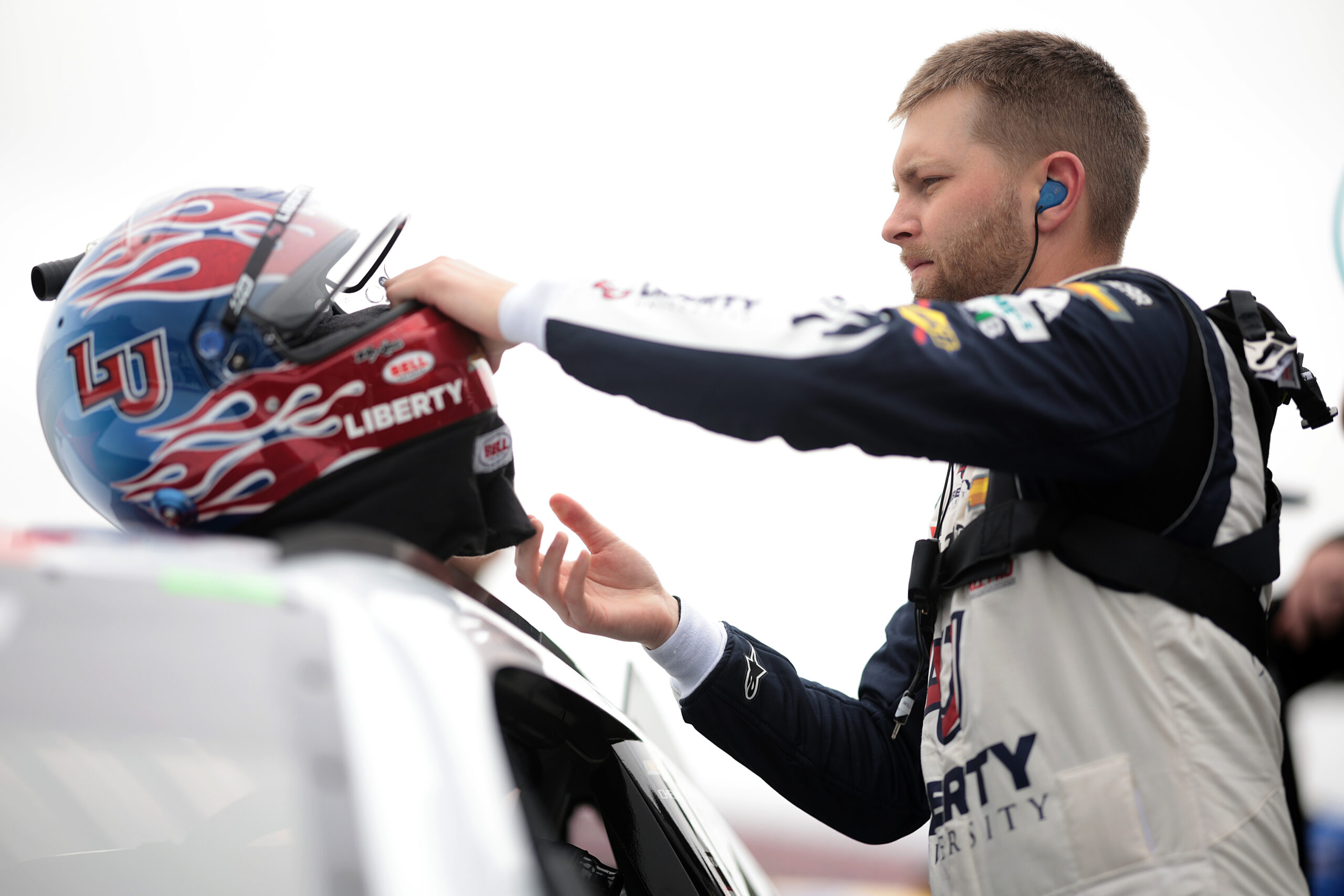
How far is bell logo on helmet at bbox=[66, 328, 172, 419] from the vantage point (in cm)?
72

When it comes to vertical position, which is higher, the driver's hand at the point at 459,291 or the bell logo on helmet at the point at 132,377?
the driver's hand at the point at 459,291

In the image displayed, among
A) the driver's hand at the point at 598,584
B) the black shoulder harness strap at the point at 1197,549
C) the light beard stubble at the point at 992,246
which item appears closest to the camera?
the black shoulder harness strap at the point at 1197,549

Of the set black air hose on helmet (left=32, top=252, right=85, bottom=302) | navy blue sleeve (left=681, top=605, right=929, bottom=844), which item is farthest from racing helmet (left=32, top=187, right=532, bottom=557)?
navy blue sleeve (left=681, top=605, right=929, bottom=844)

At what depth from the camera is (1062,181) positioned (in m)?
1.10

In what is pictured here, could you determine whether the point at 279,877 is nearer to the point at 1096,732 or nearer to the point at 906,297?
the point at 1096,732

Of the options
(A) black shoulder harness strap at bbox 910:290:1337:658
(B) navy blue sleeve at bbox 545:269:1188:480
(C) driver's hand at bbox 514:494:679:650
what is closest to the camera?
(B) navy blue sleeve at bbox 545:269:1188:480

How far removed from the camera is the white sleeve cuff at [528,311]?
0.72 meters

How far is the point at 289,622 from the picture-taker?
51 cm

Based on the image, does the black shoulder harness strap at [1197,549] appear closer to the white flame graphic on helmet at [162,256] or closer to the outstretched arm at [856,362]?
the outstretched arm at [856,362]

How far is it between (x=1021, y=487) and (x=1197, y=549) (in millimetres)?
168

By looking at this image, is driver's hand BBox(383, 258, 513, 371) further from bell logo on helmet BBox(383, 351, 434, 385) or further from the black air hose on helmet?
the black air hose on helmet

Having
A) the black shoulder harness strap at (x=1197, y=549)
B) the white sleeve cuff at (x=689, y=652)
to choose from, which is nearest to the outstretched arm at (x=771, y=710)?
the white sleeve cuff at (x=689, y=652)

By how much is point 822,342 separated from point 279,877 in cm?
80

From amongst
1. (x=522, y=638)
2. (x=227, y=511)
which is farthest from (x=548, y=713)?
(x=227, y=511)
